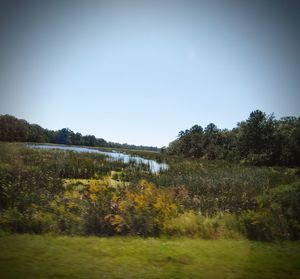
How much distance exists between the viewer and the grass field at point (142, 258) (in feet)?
17.4

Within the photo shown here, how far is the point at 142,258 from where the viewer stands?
236 inches

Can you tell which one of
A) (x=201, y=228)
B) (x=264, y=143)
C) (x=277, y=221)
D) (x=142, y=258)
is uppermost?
(x=264, y=143)

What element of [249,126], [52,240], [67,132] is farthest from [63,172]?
[67,132]

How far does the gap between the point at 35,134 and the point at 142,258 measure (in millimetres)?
58919

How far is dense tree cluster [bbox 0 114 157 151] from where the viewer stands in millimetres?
29341

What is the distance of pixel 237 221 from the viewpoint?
8359 millimetres

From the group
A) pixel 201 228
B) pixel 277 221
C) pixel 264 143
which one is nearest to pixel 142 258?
pixel 201 228

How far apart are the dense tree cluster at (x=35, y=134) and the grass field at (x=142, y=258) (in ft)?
79.3

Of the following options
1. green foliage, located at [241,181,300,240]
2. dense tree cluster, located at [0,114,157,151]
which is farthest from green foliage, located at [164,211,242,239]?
dense tree cluster, located at [0,114,157,151]

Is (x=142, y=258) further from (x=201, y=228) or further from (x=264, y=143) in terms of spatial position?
(x=264, y=143)

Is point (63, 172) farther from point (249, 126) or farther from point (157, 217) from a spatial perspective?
point (249, 126)

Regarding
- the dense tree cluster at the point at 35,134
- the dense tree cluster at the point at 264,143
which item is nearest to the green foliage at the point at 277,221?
the dense tree cluster at the point at 35,134

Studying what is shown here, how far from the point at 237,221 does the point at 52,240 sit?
16.1 ft

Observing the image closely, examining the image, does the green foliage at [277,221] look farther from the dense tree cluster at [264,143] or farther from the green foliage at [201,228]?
the dense tree cluster at [264,143]
